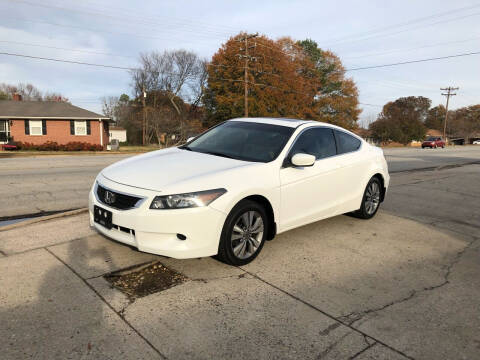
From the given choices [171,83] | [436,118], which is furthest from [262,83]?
[436,118]

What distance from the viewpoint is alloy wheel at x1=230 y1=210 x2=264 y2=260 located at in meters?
3.87

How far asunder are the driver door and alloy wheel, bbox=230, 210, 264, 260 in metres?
0.39

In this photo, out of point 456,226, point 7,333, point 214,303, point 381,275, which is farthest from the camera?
point 456,226

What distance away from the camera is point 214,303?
322 centimetres

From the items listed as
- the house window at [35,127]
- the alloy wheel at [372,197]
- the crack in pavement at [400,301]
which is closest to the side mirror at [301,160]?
the crack in pavement at [400,301]

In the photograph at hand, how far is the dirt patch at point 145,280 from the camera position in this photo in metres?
3.39

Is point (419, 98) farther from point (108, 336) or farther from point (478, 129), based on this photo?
point (108, 336)

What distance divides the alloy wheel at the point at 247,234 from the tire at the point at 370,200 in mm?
2515

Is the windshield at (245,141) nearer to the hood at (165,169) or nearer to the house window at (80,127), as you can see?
the hood at (165,169)

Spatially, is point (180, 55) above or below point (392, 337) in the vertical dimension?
above

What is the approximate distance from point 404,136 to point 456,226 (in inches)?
2476

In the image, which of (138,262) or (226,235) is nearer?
(226,235)

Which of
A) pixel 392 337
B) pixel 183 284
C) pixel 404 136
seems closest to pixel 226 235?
pixel 183 284

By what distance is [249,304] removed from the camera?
127 inches
